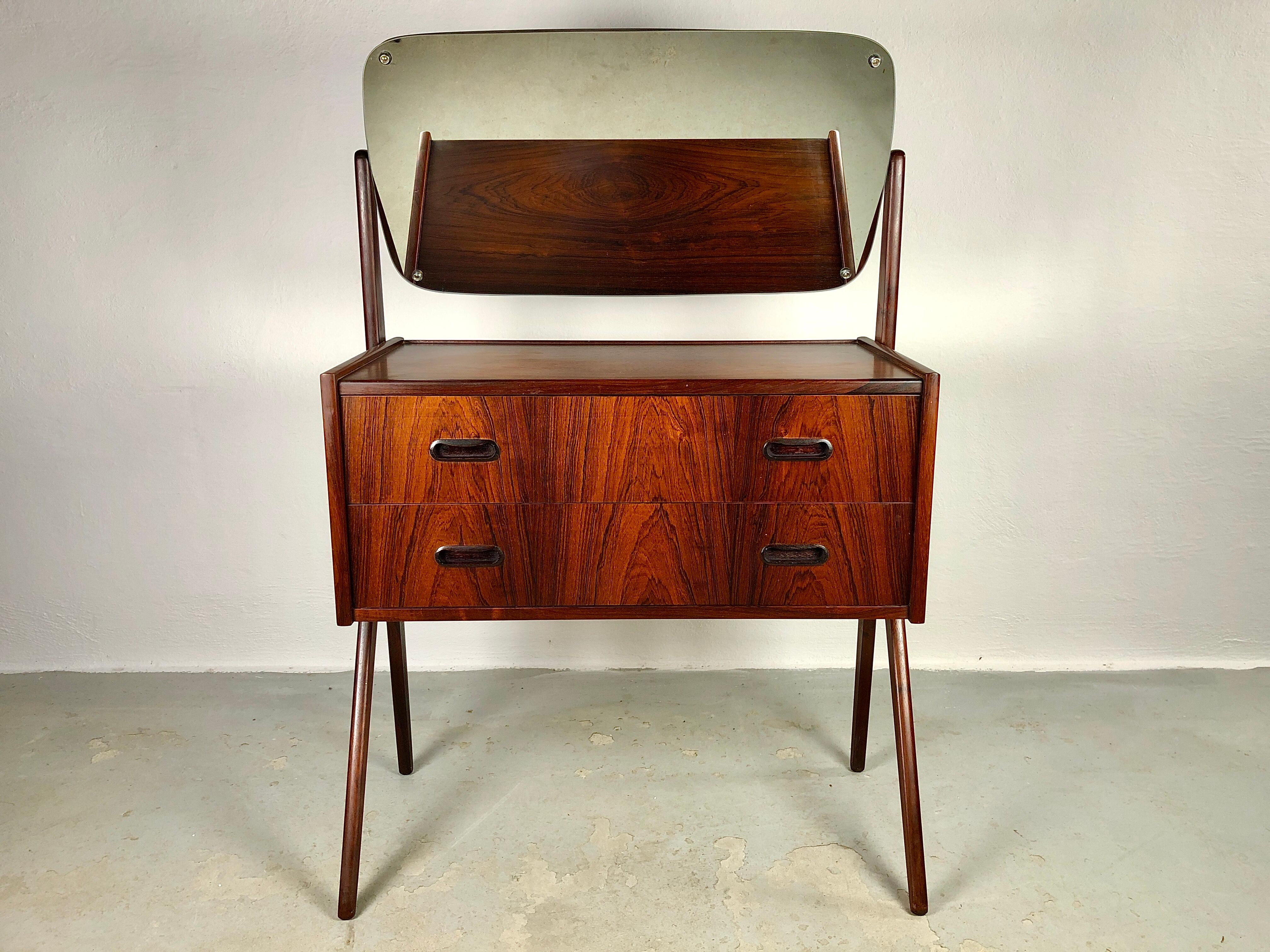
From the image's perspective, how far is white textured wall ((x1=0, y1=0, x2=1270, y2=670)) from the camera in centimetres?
208

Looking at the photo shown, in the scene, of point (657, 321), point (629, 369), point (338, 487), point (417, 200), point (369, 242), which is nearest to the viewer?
point (338, 487)

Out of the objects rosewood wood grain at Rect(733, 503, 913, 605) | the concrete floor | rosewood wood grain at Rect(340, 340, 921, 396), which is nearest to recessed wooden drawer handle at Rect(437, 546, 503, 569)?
rosewood wood grain at Rect(340, 340, 921, 396)

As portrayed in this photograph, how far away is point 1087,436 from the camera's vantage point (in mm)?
2279

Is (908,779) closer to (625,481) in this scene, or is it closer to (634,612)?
(634,612)

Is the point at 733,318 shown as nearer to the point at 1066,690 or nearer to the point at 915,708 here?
the point at 915,708

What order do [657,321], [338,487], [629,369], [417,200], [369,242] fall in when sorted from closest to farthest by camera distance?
[338,487] < [629,369] < [369,242] < [417,200] < [657,321]

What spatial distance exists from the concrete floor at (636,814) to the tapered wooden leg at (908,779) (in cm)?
5

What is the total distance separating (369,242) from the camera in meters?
1.73

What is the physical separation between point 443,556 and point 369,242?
61cm

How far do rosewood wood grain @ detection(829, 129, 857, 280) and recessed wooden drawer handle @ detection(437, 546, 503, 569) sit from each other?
92 cm

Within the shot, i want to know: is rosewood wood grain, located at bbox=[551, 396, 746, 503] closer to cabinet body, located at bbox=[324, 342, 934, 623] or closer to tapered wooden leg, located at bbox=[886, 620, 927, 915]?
cabinet body, located at bbox=[324, 342, 934, 623]

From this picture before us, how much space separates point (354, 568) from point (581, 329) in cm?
92

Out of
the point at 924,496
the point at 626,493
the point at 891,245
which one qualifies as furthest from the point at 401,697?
the point at 891,245

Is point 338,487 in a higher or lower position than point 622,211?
lower
